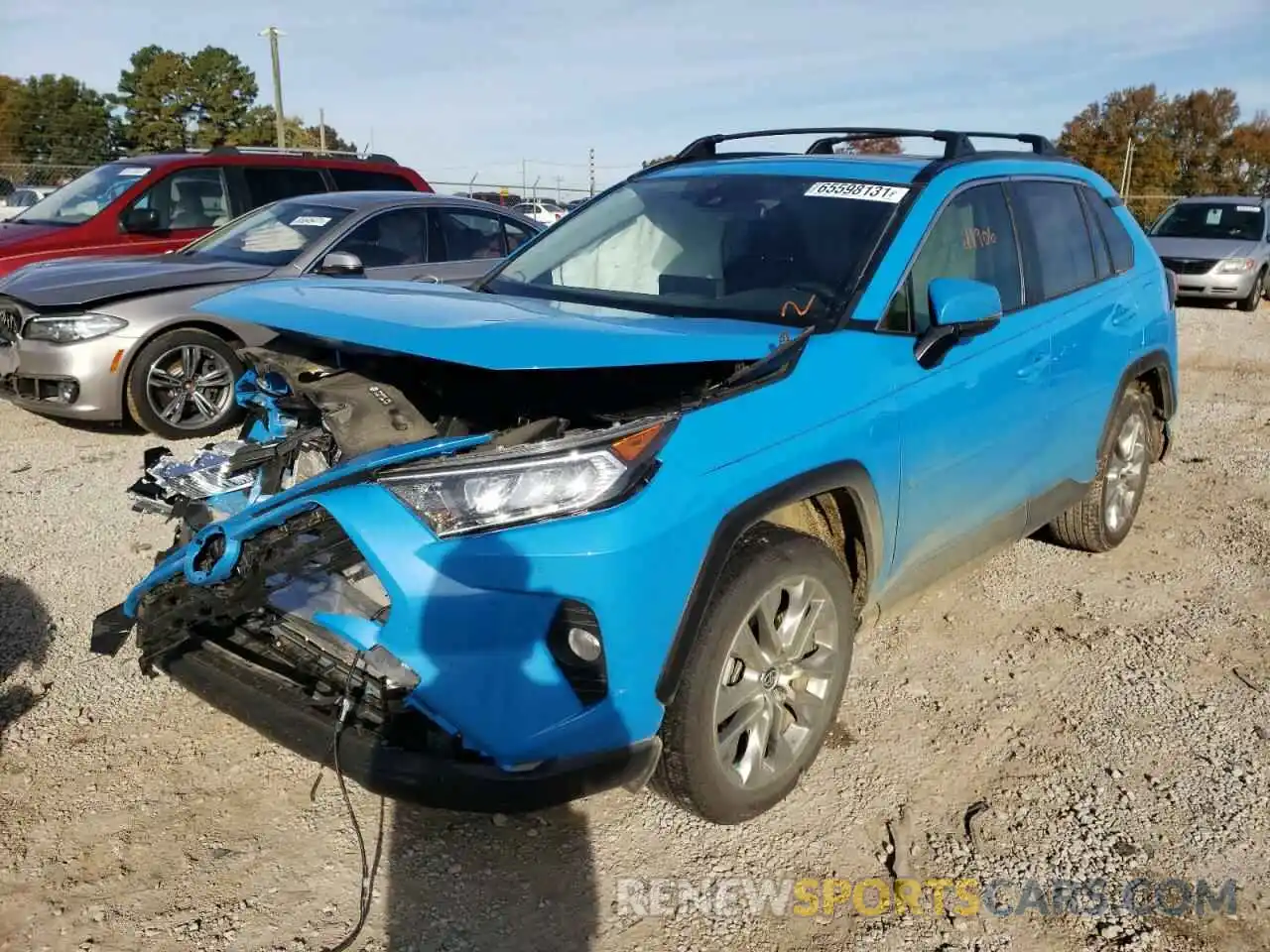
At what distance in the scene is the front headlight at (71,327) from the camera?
244 inches

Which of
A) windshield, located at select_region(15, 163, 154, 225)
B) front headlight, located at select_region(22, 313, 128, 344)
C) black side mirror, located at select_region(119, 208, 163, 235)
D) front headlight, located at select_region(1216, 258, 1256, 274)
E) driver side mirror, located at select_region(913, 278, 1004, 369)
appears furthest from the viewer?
front headlight, located at select_region(1216, 258, 1256, 274)

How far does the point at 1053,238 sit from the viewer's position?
168 inches

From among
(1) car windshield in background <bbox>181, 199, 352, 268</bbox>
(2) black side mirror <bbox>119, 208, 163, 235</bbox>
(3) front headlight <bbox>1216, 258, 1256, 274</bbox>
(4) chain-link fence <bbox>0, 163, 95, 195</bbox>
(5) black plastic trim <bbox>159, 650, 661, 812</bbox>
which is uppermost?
(4) chain-link fence <bbox>0, 163, 95, 195</bbox>

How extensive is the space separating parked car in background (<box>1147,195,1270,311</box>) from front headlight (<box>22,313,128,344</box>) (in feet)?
43.4

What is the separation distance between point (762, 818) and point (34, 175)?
35.0 metres

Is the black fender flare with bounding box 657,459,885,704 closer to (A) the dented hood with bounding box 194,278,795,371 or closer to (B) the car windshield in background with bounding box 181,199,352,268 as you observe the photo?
(A) the dented hood with bounding box 194,278,795,371

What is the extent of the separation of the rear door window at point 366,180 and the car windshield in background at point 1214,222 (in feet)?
40.4

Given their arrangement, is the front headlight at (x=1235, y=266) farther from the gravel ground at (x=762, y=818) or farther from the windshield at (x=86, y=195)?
the windshield at (x=86, y=195)

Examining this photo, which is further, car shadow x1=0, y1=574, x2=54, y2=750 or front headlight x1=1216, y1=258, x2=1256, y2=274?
front headlight x1=1216, y1=258, x2=1256, y2=274

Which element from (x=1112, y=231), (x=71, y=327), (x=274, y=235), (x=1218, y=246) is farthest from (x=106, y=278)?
(x=1218, y=246)

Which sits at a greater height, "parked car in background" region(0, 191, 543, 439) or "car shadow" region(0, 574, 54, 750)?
"parked car in background" region(0, 191, 543, 439)

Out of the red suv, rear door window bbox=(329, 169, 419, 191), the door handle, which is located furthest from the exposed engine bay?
rear door window bbox=(329, 169, 419, 191)

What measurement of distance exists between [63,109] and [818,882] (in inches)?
2646

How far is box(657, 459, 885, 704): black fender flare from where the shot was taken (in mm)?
2471
